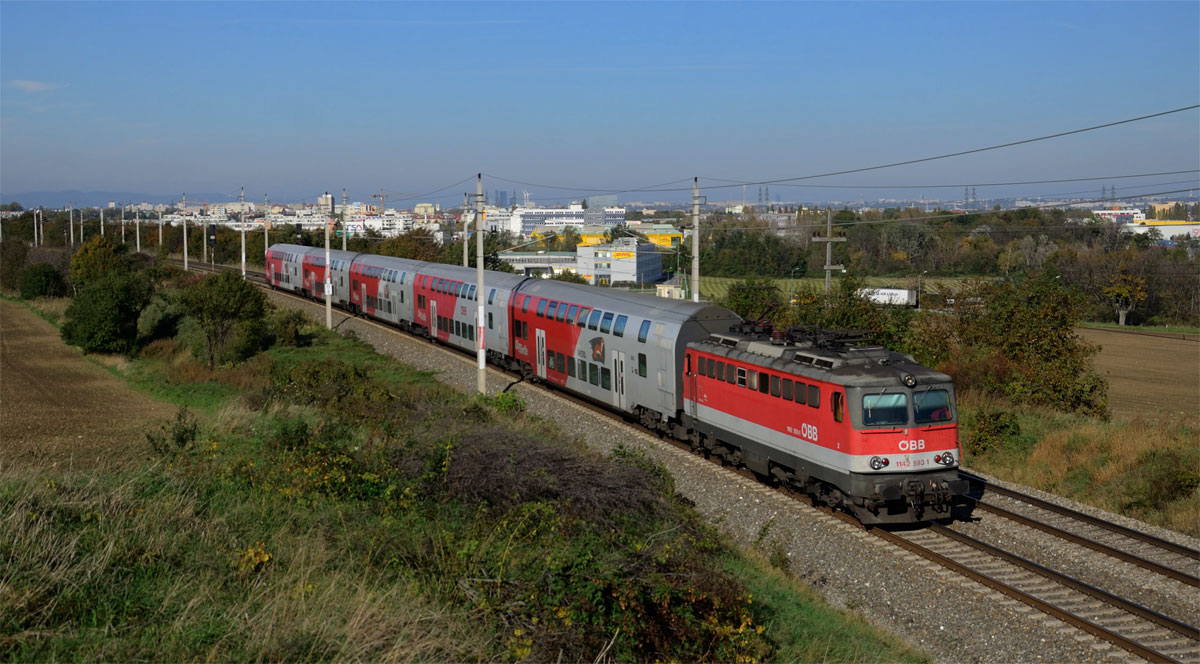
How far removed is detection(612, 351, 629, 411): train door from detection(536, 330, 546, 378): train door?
5.18 meters

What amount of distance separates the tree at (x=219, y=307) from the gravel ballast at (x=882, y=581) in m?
22.7

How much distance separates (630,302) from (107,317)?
28.7 meters

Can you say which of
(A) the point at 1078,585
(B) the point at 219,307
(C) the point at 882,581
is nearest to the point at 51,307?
(B) the point at 219,307

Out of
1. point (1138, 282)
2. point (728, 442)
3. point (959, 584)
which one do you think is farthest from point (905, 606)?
point (1138, 282)

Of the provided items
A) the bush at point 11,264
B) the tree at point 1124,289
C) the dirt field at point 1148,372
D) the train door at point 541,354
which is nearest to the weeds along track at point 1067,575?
the train door at point 541,354

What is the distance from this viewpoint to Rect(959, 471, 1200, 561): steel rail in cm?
1653

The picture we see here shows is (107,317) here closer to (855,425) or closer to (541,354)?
(541,354)

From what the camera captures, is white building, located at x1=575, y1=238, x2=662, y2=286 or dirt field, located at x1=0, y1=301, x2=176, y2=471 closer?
dirt field, located at x1=0, y1=301, x2=176, y2=471

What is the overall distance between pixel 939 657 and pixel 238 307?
35017mm

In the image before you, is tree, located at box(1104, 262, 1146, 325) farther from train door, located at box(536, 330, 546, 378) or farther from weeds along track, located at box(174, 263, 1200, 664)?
weeds along track, located at box(174, 263, 1200, 664)

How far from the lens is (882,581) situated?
15117 millimetres

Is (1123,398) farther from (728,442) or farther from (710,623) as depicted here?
(710,623)

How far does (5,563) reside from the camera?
868 cm

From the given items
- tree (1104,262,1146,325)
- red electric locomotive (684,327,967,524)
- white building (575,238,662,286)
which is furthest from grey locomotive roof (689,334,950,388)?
white building (575,238,662,286)
